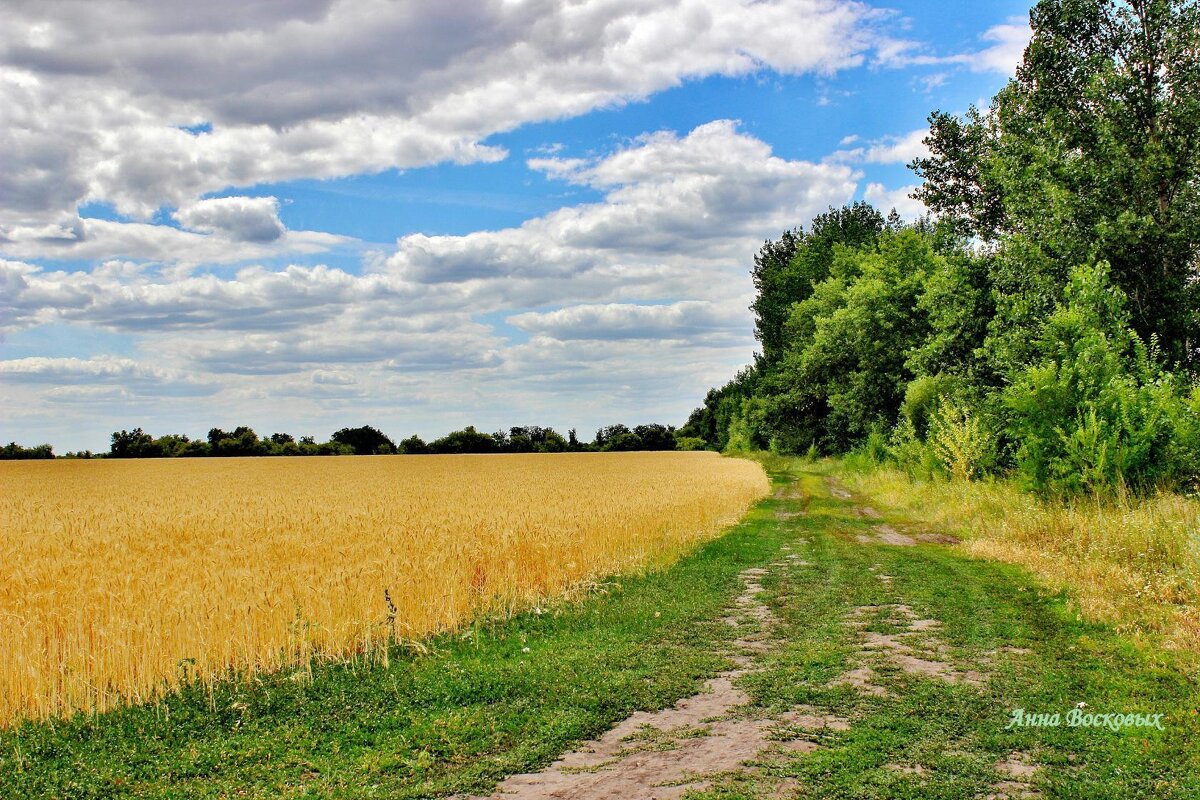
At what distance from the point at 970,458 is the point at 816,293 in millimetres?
40118

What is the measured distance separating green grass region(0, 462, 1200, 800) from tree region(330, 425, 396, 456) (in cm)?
9879

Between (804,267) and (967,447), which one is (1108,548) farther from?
(804,267)

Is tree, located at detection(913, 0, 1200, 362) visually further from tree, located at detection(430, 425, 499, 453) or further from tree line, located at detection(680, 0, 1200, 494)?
tree, located at detection(430, 425, 499, 453)

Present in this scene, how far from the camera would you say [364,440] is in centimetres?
10806

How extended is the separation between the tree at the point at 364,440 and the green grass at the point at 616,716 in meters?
98.8

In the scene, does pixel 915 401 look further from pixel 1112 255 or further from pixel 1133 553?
pixel 1133 553

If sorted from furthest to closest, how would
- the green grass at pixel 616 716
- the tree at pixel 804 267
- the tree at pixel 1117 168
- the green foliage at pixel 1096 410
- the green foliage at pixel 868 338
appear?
the tree at pixel 804 267 < the green foliage at pixel 868 338 < the tree at pixel 1117 168 < the green foliage at pixel 1096 410 < the green grass at pixel 616 716

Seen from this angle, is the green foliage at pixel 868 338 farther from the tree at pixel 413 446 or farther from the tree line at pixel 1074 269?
the tree at pixel 413 446

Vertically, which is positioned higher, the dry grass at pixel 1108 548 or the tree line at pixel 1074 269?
the tree line at pixel 1074 269

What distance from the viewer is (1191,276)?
28594mm

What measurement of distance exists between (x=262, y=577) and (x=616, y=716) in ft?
20.6

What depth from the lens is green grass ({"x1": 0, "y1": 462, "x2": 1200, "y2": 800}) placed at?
6879 mm

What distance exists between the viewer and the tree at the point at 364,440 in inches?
4215

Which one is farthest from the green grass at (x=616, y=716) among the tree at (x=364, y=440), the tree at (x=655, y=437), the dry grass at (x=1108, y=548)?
the tree at (x=655, y=437)
